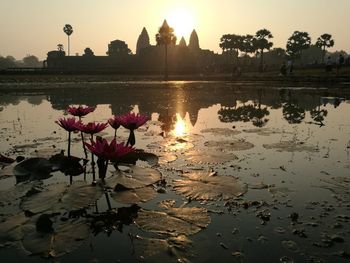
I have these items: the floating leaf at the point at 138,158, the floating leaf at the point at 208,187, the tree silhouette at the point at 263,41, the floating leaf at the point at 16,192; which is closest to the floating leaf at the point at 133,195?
the floating leaf at the point at 208,187

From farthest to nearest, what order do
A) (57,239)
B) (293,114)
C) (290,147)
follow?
(293,114) < (290,147) < (57,239)

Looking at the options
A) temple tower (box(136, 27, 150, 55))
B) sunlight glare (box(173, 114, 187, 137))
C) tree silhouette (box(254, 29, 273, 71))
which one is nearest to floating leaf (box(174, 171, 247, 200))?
sunlight glare (box(173, 114, 187, 137))

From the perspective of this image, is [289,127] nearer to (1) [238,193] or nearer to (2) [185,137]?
(2) [185,137]

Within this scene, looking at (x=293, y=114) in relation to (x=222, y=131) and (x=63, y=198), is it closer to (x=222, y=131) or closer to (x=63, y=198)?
(x=222, y=131)

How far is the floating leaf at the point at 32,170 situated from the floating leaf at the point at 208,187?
199 centimetres

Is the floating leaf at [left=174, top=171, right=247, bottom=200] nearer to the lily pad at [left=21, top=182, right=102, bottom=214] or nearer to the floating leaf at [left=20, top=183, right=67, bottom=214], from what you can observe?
the lily pad at [left=21, top=182, right=102, bottom=214]

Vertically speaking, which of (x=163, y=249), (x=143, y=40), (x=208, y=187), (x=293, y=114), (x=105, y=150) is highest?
(x=143, y=40)

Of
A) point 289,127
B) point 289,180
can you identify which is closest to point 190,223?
point 289,180

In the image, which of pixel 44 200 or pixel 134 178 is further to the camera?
pixel 134 178

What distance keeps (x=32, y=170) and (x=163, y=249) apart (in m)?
2.94

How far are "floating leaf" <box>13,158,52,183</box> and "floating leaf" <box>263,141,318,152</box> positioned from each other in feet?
14.0

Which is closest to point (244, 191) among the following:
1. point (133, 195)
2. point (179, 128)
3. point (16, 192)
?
point (133, 195)

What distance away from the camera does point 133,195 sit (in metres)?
3.98

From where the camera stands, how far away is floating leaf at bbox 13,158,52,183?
478 cm
